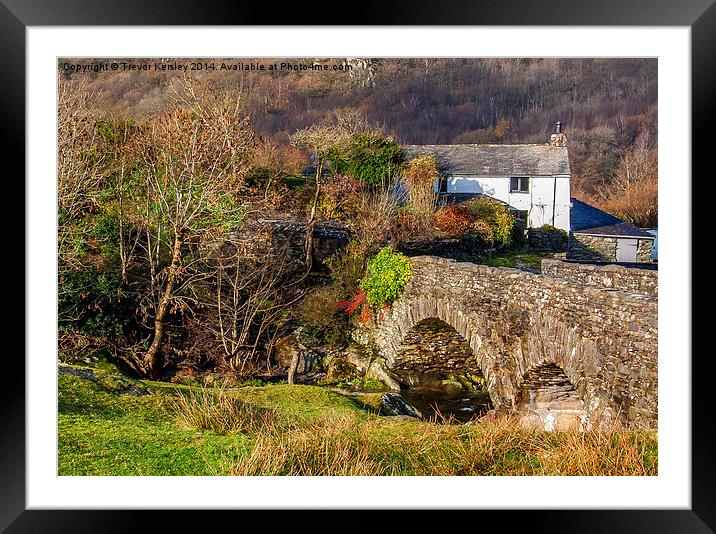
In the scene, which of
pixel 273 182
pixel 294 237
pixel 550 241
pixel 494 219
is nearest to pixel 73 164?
pixel 273 182

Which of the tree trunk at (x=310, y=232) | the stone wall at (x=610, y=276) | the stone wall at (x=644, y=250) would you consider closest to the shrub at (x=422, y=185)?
the tree trunk at (x=310, y=232)

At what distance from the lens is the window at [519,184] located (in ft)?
57.0

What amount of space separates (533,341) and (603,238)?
9.13 metres

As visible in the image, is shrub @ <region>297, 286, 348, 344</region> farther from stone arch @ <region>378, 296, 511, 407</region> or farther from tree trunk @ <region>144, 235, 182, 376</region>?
tree trunk @ <region>144, 235, 182, 376</region>

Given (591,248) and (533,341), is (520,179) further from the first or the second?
(533,341)

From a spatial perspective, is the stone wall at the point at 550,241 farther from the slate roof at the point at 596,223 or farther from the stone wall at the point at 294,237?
the stone wall at the point at 294,237

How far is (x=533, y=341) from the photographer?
26.7 ft

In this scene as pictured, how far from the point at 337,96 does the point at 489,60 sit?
5.99 metres

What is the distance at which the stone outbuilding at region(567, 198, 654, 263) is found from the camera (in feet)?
50.3

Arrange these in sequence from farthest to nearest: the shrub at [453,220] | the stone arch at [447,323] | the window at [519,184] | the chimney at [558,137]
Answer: the chimney at [558,137] < the window at [519,184] < the shrub at [453,220] < the stone arch at [447,323]

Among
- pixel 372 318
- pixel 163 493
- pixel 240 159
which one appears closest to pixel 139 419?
pixel 163 493
